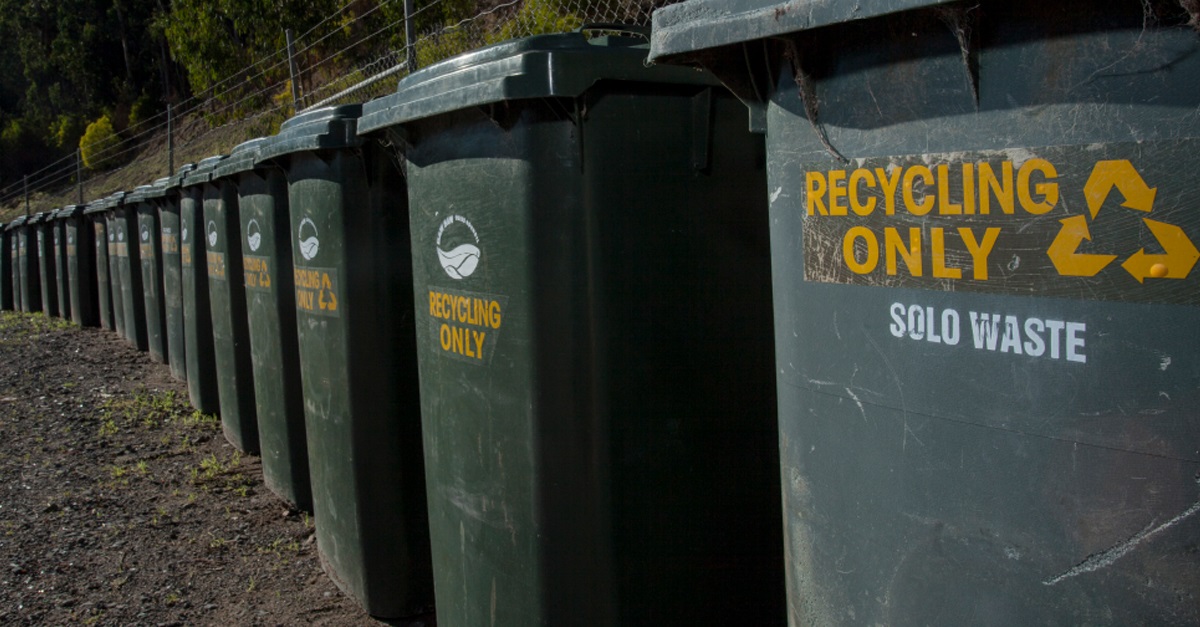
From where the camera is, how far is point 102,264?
40.7 feet

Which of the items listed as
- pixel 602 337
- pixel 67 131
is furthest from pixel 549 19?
pixel 67 131

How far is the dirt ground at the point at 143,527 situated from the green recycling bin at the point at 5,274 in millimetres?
9351

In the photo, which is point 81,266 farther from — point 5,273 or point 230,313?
point 230,313

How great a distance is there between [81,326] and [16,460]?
7.45 metres

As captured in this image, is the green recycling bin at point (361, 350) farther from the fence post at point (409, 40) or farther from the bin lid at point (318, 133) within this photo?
the fence post at point (409, 40)

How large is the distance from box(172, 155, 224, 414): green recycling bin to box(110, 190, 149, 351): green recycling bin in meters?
2.99

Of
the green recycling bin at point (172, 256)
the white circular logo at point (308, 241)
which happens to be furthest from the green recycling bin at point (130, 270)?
the white circular logo at point (308, 241)

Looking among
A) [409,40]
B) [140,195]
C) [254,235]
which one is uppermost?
[409,40]

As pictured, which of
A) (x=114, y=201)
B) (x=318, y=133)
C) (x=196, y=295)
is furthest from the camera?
(x=114, y=201)

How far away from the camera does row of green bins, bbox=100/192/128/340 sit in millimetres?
10617

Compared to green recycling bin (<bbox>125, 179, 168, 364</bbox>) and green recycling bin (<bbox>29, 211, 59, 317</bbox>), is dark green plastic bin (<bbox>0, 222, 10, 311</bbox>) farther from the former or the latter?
green recycling bin (<bbox>125, 179, 168, 364</bbox>)

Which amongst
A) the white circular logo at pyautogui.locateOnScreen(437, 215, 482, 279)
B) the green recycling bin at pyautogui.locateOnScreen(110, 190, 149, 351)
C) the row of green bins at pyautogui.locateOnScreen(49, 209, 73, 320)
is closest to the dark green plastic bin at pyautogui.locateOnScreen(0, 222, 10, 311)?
the row of green bins at pyautogui.locateOnScreen(49, 209, 73, 320)

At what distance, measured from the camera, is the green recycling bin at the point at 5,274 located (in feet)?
53.9

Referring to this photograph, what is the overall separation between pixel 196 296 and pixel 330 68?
46.0 feet
